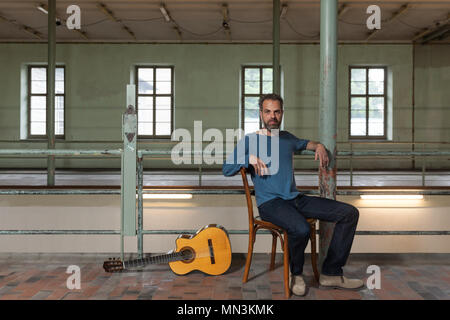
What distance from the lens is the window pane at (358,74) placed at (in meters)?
11.9

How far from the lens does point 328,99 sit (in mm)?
2992

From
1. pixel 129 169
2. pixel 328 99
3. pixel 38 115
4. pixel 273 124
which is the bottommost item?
pixel 129 169

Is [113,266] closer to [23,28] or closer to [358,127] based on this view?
[23,28]

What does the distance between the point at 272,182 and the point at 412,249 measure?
17.7 feet

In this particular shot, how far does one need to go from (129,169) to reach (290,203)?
1189mm

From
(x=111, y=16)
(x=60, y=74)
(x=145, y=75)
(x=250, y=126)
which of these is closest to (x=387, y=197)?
(x=250, y=126)

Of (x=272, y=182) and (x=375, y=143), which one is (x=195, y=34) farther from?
(x=272, y=182)

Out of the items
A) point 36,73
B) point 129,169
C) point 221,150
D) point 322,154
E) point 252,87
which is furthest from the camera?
point 36,73

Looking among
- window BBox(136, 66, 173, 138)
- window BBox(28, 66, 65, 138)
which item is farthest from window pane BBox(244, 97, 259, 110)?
window BBox(28, 66, 65, 138)

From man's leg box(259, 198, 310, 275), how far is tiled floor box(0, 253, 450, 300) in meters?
0.23

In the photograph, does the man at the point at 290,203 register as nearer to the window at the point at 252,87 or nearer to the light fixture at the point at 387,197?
the light fixture at the point at 387,197

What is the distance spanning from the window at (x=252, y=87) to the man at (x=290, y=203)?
9.18 m

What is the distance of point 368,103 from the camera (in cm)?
1190

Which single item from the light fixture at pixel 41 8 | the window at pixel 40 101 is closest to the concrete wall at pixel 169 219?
the light fixture at pixel 41 8
